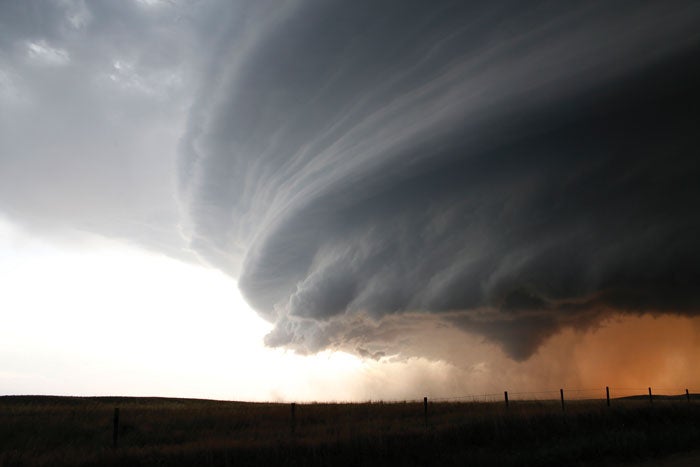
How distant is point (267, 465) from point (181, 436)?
36.7 feet

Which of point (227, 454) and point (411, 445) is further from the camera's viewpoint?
point (411, 445)

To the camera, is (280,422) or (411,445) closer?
(411,445)

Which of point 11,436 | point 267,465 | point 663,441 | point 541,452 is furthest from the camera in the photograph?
point 11,436

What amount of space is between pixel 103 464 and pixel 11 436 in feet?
36.8

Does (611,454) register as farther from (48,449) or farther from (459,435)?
(48,449)

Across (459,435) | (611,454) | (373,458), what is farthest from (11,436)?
(611,454)

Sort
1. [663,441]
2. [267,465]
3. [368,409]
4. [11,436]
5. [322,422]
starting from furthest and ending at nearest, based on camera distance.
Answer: [368,409] → [322,422] → [11,436] → [663,441] → [267,465]

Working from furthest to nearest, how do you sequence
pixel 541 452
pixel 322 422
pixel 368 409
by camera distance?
pixel 368 409 < pixel 322 422 < pixel 541 452

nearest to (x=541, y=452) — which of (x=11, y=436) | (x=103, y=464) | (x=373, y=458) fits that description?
(x=373, y=458)

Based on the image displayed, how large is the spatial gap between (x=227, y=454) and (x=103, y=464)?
4026 millimetres

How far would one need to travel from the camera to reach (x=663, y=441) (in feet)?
62.2

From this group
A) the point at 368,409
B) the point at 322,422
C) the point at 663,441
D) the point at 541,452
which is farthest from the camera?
the point at 368,409

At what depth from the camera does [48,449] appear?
20.0 metres

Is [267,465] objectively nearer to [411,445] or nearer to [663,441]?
[411,445]
